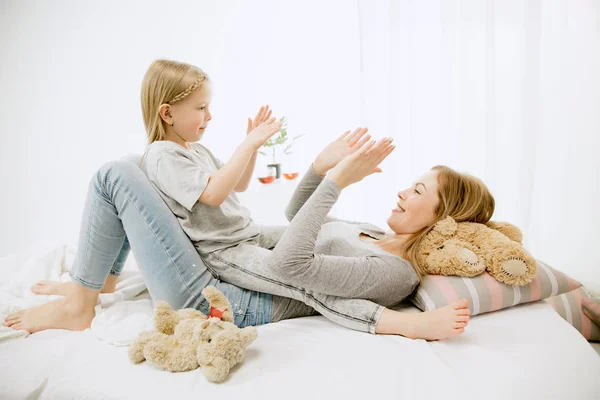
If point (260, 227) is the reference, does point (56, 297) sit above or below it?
below

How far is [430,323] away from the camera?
1.03 m

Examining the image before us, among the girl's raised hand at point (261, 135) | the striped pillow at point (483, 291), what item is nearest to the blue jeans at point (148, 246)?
the girl's raised hand at point (261, 135)

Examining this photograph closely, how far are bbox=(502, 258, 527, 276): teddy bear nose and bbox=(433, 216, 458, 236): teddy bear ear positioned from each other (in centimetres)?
17

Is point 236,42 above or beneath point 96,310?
above

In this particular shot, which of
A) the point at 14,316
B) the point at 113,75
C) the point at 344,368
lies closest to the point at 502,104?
the point at 344,368

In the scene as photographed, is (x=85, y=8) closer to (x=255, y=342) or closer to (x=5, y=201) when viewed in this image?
(x=5, y=201)

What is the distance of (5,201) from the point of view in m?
2.92

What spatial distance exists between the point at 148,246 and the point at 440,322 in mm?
796

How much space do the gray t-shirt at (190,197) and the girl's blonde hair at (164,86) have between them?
0.36 feet

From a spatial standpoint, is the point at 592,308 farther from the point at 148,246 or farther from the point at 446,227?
the point at 148,246

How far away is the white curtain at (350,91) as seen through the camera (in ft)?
7.27

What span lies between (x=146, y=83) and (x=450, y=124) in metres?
1.84

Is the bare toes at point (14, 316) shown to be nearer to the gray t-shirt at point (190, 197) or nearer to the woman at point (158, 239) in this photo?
the woman at point (158, 239)

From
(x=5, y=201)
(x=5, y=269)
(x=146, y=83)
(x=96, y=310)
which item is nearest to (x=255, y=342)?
(x=96, y=310)
